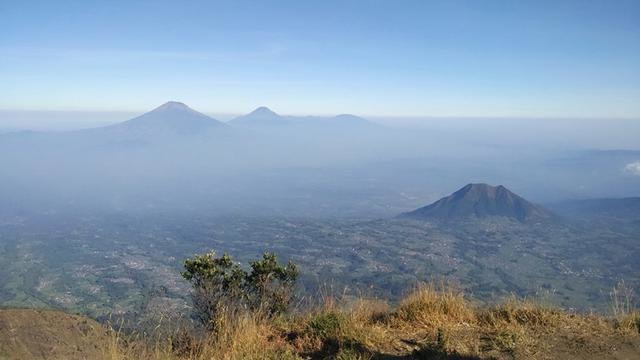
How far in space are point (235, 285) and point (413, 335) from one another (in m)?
4.38

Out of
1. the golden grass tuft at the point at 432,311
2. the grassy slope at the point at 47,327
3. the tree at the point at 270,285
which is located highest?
the golden grass tuft at the point at 432,311

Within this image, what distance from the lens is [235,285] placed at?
9.35 meters

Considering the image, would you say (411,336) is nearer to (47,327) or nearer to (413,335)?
(413,335)

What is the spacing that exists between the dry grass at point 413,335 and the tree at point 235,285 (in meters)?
0.94

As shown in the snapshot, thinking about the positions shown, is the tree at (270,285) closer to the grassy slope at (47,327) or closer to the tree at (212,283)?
the tree at (212,283)

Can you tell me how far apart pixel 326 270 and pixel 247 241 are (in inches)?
2142

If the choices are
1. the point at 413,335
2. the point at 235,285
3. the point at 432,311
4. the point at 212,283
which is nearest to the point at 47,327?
the point at 212,283

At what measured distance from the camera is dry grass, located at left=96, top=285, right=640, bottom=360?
5.42 meters

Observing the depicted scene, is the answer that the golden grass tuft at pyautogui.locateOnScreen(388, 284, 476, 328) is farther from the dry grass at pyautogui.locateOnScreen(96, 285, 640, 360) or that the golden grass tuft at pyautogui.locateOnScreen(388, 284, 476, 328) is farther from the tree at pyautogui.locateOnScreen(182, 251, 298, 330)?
the tree at pyautogui.locateOnScreen(182, 251, 298, 330)

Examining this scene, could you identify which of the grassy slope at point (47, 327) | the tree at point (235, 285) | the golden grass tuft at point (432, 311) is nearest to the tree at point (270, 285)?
the tree at point (235, 285)

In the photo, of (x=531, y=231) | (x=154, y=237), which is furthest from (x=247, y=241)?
(x=531, y=231)

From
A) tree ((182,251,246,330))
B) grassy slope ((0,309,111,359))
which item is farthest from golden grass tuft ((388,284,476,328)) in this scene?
grassy slope ((0,309,111,359))

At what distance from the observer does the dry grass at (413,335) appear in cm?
542

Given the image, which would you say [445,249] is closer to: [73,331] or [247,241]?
[247,241]
